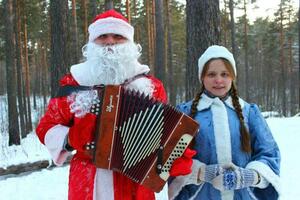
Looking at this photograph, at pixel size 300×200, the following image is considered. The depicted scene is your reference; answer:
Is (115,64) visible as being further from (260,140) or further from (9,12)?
(9,12)

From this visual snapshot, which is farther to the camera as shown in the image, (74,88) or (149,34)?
(149,34)

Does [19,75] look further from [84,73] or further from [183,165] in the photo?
[183,165]

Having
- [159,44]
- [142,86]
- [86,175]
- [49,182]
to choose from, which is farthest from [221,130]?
[159,44]

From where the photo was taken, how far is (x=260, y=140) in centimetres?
273

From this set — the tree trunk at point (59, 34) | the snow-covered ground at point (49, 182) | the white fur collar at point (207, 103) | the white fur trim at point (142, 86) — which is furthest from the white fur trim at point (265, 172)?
the tree trunk at point (59, 34)

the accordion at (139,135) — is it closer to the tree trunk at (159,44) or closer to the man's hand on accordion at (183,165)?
the man's hand on accordion at (183,165)

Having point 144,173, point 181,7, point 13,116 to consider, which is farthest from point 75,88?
point 181,7

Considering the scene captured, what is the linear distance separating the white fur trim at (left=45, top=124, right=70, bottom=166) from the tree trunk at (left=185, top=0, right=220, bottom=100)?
122 inches

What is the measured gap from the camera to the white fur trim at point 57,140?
2670 mm

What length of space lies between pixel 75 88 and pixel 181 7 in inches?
1280

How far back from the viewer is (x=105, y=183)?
8.89 feet

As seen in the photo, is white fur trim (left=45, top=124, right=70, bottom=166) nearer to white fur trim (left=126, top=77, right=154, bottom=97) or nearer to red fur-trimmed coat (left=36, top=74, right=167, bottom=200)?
red fur-trimmed coat (left=36, top=74, right=167, bottom=200)

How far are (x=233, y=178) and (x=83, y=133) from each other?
38.9 inches

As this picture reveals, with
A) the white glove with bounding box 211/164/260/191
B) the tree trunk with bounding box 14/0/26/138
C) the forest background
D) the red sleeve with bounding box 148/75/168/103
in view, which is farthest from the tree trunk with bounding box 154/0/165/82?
the white glove with bounding box 211/164/260/191
